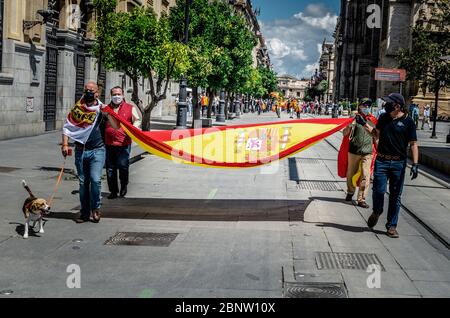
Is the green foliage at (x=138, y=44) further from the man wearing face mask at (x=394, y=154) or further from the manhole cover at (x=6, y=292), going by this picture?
the manhole cover at (x=6, y=292)

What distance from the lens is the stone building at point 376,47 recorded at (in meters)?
61.6

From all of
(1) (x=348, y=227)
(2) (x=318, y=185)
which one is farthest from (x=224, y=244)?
(2) (x=318, y=185)

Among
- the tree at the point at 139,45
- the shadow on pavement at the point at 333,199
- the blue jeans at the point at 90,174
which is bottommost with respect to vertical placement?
the shadow on pavement at the point at 333,199


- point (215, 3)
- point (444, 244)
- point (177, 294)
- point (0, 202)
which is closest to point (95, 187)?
point (0, 202)

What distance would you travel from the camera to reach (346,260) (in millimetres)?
6785

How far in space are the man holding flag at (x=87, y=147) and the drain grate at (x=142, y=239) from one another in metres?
0.86

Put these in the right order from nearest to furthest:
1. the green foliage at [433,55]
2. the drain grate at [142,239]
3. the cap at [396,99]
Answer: the drain grate at [142,239], the cap at [396,99], the green foliage at [433,55]

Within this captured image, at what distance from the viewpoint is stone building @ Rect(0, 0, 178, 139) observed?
1980 centimetres

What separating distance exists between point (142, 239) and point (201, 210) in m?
2.26

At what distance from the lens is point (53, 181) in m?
12.1

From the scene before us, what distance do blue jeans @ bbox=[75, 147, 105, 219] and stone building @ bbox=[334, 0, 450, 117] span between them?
26371 mm

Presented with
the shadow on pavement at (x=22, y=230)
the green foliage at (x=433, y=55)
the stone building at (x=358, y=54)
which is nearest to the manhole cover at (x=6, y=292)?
the shadow on pavement at (x=22, y=230)

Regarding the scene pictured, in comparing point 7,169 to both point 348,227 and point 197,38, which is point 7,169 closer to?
point 348,227
